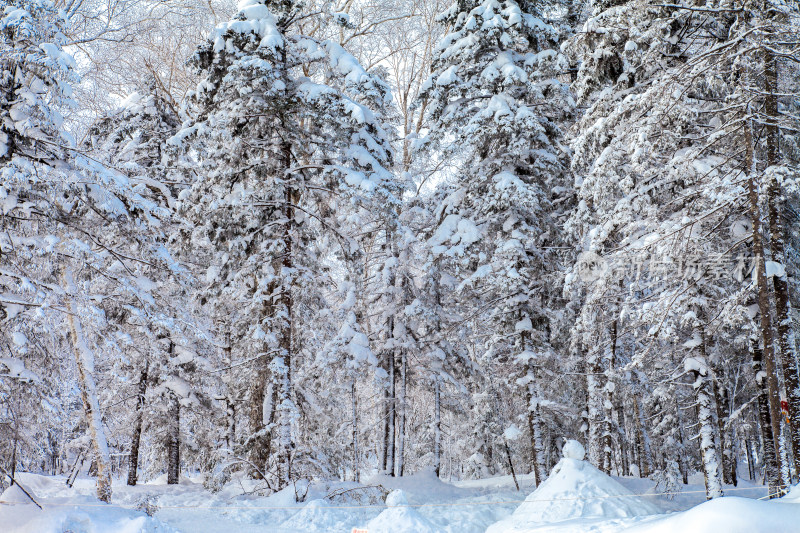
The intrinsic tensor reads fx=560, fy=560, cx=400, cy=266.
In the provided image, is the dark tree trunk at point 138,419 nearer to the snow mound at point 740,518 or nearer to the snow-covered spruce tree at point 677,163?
the snow-covered spruce tree at point 677,163

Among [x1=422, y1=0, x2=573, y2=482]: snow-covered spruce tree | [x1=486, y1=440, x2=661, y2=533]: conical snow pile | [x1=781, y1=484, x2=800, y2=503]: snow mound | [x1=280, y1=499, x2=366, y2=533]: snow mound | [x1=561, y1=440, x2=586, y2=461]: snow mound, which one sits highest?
[x1=422, y1=0, x2=573, y2=482]: snow-covered spruce tree

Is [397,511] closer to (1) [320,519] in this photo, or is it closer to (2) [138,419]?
(1) [320,519]

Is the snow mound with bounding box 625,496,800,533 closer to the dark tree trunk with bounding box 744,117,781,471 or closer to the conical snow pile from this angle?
the conical snow pile

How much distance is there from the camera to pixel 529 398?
15.7 metres

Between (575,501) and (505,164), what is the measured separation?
9997 millimetres

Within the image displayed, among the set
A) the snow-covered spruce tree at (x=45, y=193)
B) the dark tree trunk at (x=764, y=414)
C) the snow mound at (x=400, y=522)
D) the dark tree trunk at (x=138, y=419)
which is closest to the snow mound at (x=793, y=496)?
the snow mound at (x=400, y=522)

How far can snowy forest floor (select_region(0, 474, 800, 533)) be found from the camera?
195 inches

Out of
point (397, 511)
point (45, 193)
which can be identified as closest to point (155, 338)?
point (45, 193)

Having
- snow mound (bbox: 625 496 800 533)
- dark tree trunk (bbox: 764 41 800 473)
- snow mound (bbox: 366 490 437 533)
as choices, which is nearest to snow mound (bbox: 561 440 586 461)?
snow mound (bbox: 366 490 437 533)

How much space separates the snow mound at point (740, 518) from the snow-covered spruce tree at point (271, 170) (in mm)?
9430

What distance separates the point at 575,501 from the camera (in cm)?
967

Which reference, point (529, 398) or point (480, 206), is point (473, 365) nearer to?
point (529, 398)

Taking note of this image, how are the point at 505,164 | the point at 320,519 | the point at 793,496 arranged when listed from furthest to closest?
the point at 505,164, the point at 320,519, the point at 793,496

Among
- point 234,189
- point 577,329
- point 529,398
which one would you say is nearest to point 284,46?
point 234,189
